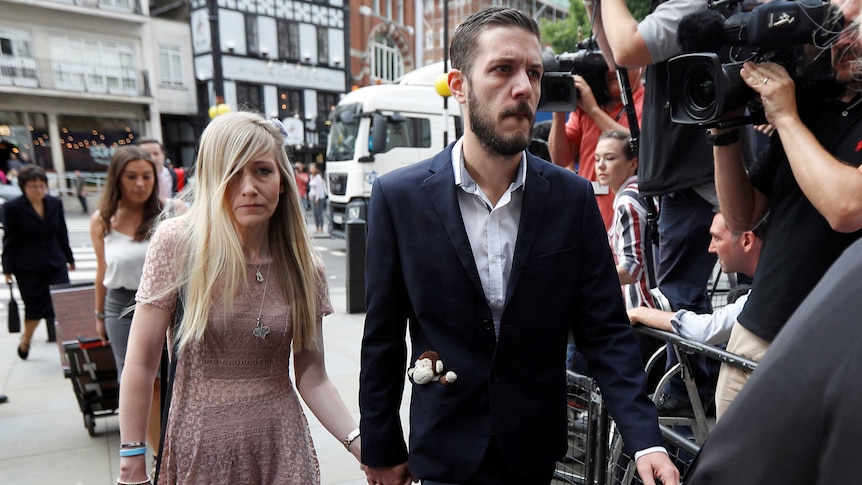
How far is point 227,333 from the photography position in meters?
1.98

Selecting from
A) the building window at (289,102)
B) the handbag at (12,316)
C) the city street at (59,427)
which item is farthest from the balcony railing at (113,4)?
the handbag at (12,316)

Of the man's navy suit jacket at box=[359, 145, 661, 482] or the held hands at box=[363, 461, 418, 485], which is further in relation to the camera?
the held hands at box=[363, 461, 418, 485]

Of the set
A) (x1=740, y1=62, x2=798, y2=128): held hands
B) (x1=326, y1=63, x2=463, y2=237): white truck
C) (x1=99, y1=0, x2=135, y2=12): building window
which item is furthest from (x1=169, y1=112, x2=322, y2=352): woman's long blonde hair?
(x1=99, y1=0, x2=135, y2=12): building window

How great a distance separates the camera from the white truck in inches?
496

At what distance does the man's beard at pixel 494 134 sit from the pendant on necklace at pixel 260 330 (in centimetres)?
102

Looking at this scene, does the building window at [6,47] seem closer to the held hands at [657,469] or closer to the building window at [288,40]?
the building window at [288,40]

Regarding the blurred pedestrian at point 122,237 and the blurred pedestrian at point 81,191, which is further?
the blurred pedestrian at point 81,191

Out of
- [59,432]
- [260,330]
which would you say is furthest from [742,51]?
[59,432]

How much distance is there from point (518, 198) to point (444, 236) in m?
0.27

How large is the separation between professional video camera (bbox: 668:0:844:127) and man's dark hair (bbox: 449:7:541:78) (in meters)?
0.59

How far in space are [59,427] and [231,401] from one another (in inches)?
123

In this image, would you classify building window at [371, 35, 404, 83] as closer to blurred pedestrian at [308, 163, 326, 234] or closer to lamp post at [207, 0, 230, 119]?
lamp post at [207, 0, 230, 119]

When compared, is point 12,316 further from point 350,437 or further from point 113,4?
point 113,4

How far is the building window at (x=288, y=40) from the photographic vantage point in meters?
30.3
